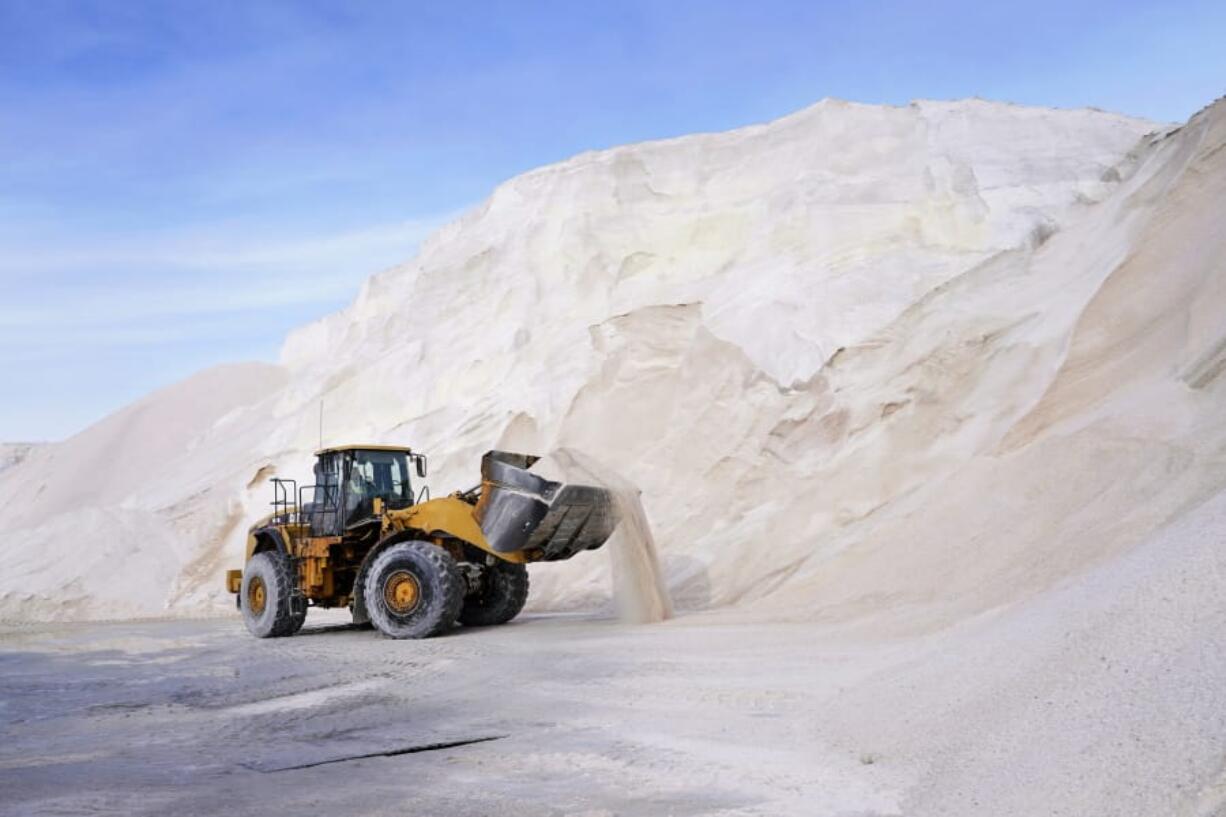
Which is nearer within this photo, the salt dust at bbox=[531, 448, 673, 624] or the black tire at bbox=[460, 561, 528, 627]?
the salt dust at bbox=[531, 448, 673, 624]

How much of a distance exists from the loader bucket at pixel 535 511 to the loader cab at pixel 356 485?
176 centimetres

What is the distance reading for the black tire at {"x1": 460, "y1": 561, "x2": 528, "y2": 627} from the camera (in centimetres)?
1479

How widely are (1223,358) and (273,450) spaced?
23616 mm

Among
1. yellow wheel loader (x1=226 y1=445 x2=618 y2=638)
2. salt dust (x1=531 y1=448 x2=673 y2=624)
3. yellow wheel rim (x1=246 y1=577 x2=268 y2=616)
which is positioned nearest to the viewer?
yellow wheel loader (x1=226 y1=445 x2=618 y2=638)

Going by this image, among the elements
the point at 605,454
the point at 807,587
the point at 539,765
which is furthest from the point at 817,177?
the point at 539,765

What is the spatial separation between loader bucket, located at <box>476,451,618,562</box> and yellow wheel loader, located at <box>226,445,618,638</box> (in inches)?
0.6

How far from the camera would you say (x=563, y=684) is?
934 cm

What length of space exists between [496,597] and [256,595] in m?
3.36

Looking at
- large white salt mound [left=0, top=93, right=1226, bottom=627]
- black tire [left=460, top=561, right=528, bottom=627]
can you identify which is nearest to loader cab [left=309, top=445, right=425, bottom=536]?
black tire [left=460, top=561, right=528, bottom=627]

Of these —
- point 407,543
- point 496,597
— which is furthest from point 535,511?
point 496,597

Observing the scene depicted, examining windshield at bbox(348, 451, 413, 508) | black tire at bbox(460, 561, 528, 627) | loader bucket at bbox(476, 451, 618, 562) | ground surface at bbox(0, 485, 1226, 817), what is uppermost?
windshield at bbox(348, 451, 413, 508)

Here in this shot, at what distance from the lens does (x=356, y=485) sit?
587 inches

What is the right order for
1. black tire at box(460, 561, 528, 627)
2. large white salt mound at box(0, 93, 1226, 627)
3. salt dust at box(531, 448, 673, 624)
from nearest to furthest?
large white salt mound at box(0, 93, 1226, 627) → salt dust at box(531, 448, 673, 624) → black tire at box(460, 561, 528, 627)

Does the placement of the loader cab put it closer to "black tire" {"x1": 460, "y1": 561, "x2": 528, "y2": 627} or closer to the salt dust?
"black tire" {"x1": 460, "y1": 561, "x2": 528, "y2": 627}
